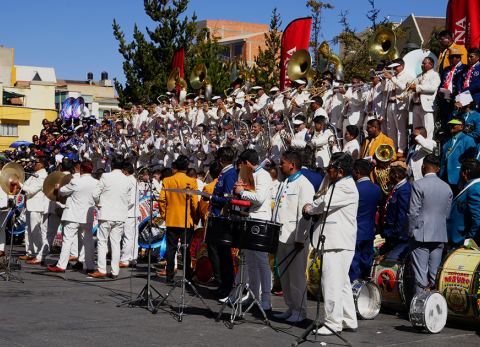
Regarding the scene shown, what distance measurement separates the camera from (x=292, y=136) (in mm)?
17219

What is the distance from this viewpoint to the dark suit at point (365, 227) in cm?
1103

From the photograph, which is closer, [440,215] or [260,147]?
[440,215]

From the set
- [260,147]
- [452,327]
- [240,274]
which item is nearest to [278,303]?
[240,274]

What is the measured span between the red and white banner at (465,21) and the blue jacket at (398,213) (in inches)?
225

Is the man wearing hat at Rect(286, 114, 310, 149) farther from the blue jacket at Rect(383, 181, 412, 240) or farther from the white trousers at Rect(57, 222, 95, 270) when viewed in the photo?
the blue jacket at Rect(383, 181, 412, 240)

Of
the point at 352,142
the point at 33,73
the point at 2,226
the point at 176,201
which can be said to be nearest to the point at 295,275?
the point at 176,201

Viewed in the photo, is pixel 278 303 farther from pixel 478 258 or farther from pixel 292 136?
pixel 292 136

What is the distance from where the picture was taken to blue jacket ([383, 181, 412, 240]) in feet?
37.4

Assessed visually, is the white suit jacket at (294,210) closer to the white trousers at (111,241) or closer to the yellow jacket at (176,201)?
the yellow jacket at (176,201)

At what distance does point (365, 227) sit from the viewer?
1113cm

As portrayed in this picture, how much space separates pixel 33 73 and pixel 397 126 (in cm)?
7489

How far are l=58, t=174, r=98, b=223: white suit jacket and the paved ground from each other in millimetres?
2837

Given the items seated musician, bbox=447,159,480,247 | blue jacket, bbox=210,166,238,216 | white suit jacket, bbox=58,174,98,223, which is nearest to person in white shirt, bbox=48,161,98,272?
white suit jacket, bbox=58,174,98,223

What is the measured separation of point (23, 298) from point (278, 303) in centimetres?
354
